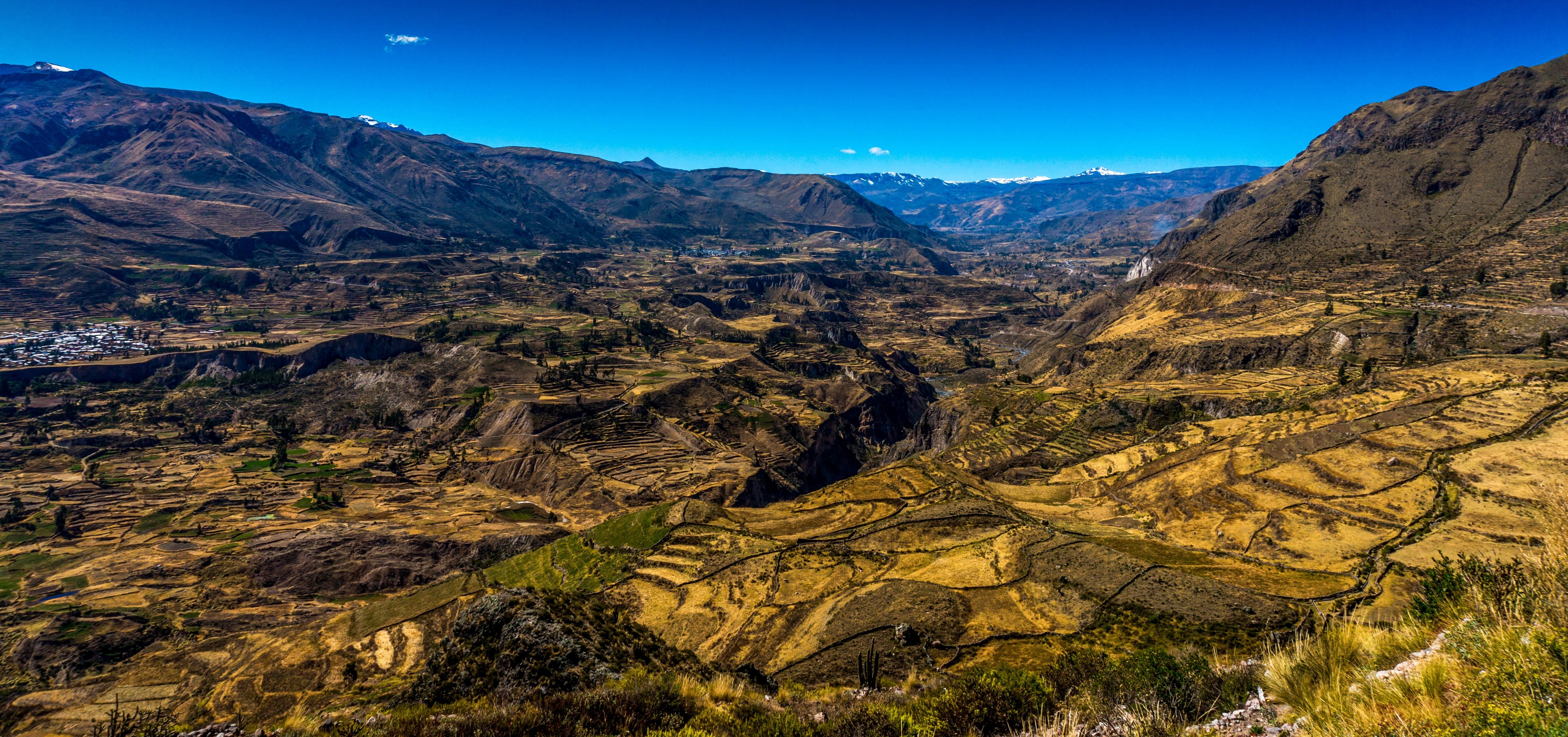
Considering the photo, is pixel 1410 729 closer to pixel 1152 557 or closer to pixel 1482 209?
pixel 1152 557

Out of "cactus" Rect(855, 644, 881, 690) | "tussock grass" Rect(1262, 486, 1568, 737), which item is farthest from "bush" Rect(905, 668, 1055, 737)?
"cactus" Rect(855, 644, 881, 690)

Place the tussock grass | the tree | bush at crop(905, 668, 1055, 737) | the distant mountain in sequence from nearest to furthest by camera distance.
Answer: the tussock grass → bush at crop(905, 668, 1055, 737) → the tree → the distant mountain

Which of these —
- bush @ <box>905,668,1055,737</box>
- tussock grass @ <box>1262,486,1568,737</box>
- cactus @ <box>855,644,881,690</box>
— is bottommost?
cactus @ <box>855,644,881,690</box>

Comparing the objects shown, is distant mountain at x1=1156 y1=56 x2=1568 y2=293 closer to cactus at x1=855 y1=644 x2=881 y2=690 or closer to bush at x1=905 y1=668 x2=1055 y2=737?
cactus at x1=855 y1=644 x2=881 y2=690

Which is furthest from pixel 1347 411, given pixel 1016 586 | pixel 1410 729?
pixel 1410 729

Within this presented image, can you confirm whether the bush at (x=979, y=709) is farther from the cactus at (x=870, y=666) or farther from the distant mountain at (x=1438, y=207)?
the distant mountain at (x=1438, y=207)

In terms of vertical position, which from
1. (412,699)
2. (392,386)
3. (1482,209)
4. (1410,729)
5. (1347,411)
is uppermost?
(1482,209)
